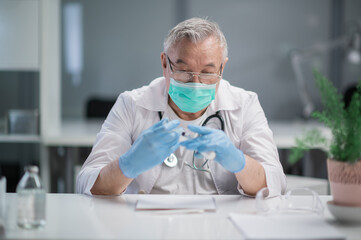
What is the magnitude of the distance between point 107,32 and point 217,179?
119 inches

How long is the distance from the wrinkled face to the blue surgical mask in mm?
39

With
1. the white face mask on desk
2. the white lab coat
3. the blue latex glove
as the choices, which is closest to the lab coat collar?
the white lab coat

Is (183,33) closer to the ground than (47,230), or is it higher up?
higher up

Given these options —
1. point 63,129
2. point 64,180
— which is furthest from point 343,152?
point 63,129

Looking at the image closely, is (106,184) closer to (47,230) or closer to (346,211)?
(47,230)

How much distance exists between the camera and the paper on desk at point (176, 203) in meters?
1.25

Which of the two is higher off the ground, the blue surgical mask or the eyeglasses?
the eyeglasses

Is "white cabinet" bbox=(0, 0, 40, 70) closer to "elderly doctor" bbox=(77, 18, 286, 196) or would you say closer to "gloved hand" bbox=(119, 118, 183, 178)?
"elderly doctor" bbox=(77, 18, 286, 196)

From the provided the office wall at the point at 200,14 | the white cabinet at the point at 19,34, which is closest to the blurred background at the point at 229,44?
the office wall at the point at 200,14

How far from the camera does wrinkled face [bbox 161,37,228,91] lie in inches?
62.2

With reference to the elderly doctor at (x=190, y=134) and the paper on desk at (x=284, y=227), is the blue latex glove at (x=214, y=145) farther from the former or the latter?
the paper on desk at (x=284, y=227)

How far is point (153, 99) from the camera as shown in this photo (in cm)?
176

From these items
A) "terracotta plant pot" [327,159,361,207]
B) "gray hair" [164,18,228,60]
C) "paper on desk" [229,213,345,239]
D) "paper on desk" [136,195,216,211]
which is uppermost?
"gray hair" [164,18,228,60]

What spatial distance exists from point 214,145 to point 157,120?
47cm
